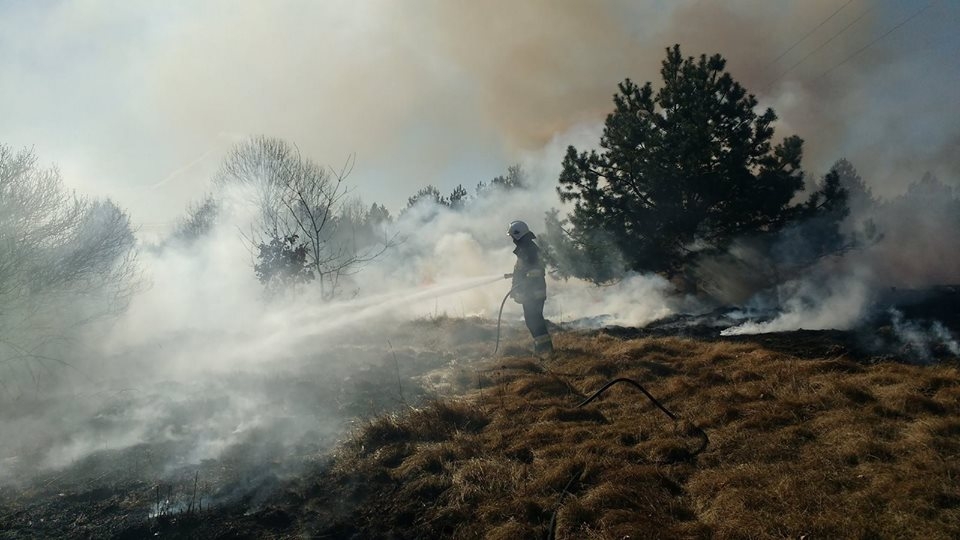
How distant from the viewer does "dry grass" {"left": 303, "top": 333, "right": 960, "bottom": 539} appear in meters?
3.27

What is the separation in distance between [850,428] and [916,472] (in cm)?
89

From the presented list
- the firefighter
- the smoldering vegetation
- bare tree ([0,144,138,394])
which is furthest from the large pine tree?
bare tree ([0,144,138,394])

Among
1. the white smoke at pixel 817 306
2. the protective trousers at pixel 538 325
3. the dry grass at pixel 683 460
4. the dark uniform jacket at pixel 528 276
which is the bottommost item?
the dry grass at pixel 683 460

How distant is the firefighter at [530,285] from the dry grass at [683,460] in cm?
240

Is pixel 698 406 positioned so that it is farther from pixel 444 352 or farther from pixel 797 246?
pixel 797 246

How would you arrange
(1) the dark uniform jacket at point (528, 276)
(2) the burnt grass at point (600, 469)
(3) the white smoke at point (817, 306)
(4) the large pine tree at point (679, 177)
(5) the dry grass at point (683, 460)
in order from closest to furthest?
(5) the dry grass at point (683, 460), (2) the burnt grass at point (600, 469), (1) the dark uniform jacket at point (528, 276), (3) the white smoke at point (817, 306), (4) the large pine tree at point (679, 177)

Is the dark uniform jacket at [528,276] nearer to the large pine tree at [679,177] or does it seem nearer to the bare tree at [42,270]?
the large pine tree at [679,177]

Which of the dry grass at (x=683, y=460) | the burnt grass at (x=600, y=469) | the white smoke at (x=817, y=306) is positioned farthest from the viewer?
the white smoke at (x=817, y=306)

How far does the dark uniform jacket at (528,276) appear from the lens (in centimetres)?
916

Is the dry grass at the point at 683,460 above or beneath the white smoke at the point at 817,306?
beneath

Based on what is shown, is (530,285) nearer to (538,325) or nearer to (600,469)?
(538,325)

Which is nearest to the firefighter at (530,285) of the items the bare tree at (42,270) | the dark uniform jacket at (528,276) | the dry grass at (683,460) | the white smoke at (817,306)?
the dark uniform jacket at (528,276)

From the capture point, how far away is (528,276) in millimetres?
9211

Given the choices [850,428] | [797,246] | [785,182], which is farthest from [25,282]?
[797,246]
